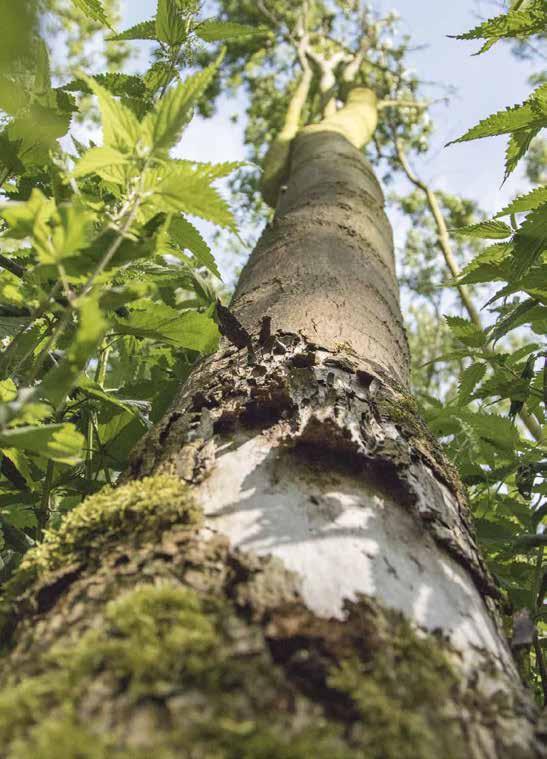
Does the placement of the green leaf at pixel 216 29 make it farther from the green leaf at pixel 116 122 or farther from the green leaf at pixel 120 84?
the green leaf at pixel 116 122

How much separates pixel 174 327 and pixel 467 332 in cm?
117

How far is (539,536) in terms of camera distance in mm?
1452

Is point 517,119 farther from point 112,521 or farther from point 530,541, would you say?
point 112,521

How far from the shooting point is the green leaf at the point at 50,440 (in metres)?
0.83

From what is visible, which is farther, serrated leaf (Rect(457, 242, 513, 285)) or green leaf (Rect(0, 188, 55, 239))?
serrated leaf (Rect(457, 242, 513, 285))

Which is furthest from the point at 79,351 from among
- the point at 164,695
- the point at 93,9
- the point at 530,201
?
the point at 530,201

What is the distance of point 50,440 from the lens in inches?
34.8

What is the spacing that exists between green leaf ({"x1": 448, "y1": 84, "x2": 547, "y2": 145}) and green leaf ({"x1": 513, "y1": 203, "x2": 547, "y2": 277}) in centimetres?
24

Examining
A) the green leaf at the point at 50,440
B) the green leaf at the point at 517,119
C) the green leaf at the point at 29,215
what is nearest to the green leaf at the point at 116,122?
the green leaf at the point at 29,215

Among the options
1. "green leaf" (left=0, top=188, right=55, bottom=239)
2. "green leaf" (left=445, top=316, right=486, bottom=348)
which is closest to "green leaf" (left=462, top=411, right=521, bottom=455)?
"green leaf" (left=445, top=316, right=486, bottom=348)

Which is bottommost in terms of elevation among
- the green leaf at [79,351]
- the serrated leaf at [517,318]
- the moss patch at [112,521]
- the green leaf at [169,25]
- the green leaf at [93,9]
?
the moss patch at [112,521]

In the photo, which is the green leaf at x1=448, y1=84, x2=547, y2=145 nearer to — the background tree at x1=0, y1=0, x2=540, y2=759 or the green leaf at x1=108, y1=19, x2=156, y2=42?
the background tree at x1=0, y1=0, x2=540, y2=759

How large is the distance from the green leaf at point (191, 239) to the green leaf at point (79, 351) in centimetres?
41

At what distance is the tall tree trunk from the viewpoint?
55cm
